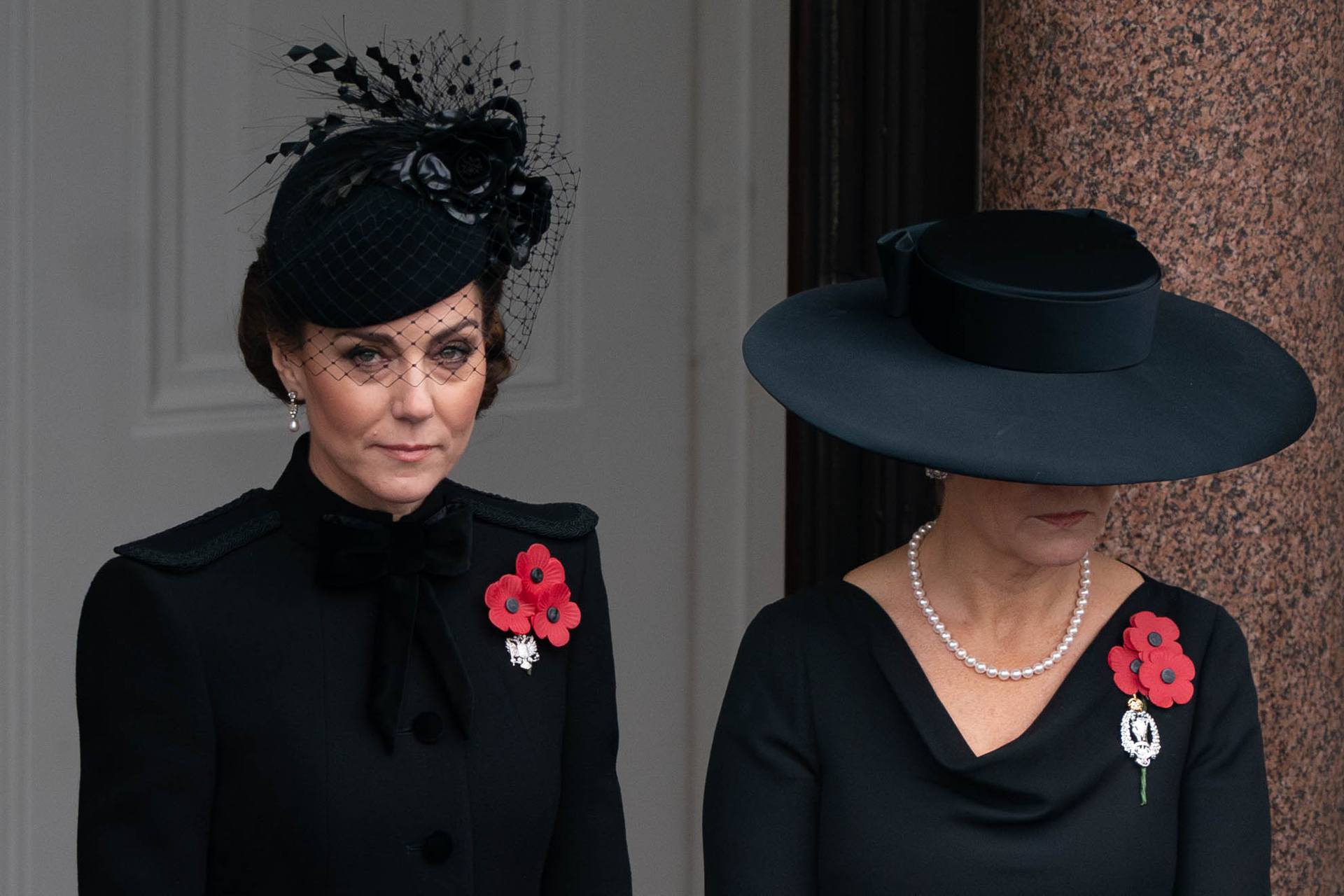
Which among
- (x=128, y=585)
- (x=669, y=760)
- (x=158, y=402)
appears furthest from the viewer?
(x=669, y=760)

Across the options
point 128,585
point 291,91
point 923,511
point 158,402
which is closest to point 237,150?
point 291,91

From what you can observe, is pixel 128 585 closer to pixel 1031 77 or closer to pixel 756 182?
pixel 1031 77

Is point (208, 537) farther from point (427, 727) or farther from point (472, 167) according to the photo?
point (472, 167)

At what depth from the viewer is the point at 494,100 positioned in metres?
1.63

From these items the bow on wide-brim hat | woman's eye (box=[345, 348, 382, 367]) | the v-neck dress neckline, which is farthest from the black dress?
woman's eye (box=[345, 348, 382, 367])

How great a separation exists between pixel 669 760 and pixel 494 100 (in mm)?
1591

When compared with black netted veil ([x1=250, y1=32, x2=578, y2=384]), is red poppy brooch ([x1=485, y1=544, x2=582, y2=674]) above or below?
below

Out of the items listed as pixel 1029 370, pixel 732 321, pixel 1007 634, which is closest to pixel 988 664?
pixel 1007 634

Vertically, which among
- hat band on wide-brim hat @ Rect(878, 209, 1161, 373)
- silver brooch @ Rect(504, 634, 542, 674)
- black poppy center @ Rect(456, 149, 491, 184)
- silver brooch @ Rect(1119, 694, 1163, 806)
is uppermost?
black poppy center @ Rect(456, 149, 491, 184)

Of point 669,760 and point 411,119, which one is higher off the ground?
point 411,119

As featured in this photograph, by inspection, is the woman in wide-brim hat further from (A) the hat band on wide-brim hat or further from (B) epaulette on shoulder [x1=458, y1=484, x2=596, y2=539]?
(B) epaulette on shoulder [x1=458, y1=484, x2=596, y2=539]

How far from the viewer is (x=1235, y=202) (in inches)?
84.3

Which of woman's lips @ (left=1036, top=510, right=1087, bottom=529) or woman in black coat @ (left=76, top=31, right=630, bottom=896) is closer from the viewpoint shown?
woman in black coat @ (left=76, top=31, right=630, bottom=896)

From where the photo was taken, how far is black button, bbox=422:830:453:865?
1624 mm
